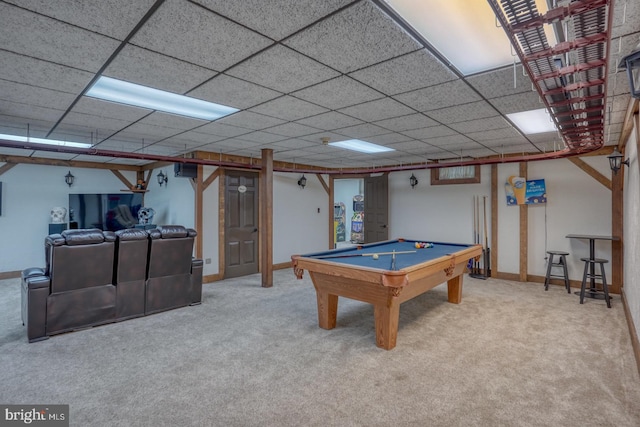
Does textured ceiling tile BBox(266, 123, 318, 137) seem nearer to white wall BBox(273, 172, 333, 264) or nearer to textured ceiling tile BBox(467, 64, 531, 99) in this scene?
textured ceiling tile BBox(467, 64, 531, 99)

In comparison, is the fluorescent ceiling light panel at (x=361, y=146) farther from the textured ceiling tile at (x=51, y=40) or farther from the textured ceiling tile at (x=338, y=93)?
the textured ceiling tile at (x=51, y=40)

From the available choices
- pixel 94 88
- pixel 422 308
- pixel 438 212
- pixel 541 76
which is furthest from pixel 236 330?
pixel 438 212

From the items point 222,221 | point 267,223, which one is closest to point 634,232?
point 267,223

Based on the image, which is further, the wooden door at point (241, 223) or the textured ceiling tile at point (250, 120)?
the wooden door at point (241, 223)

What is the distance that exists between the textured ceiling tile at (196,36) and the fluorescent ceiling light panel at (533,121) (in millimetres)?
3052

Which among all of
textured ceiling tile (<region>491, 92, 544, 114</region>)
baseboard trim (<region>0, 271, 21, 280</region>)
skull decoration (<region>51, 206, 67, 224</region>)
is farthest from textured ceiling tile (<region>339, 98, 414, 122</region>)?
baseboard trim (<region>0, 271, 21, 280</region>)

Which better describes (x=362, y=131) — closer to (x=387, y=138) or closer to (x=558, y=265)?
(x=387, y=138)

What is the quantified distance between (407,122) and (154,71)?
271 cm

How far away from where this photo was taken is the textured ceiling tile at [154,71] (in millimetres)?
2205

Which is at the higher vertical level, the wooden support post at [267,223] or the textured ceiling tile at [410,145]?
the textured ceiling tile at [410,145]

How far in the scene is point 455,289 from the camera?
4500 millimetres

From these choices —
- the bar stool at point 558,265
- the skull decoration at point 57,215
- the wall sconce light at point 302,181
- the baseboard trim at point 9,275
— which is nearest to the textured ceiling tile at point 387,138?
the wall sconce light at point 302,181

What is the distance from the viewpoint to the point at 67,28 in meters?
1.85

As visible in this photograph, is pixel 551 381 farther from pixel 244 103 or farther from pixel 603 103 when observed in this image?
pixel 244 103
